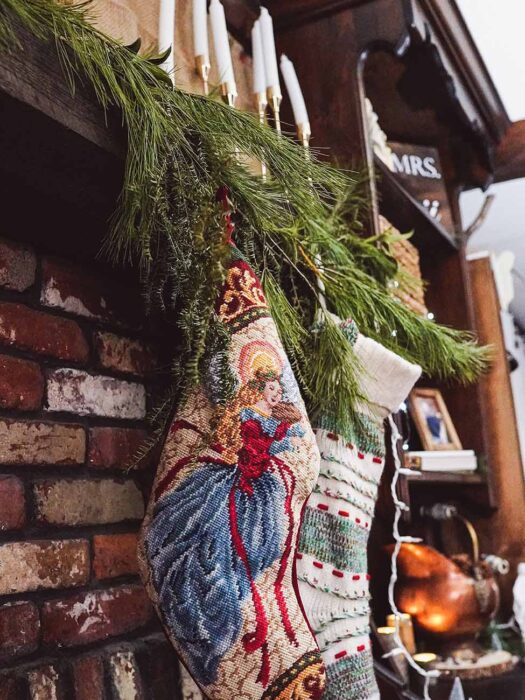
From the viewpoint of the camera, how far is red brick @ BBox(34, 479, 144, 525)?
0.81m

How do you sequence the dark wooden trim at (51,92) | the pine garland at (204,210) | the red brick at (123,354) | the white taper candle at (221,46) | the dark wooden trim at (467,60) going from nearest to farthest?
the dark wooden trim at (51,92), the pine garland at (204,210), the red brick at (123,354), the white taper candle at (221,46), the dark wooden trim at (467,60)

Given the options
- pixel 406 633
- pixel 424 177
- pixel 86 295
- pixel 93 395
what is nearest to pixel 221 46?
pixel 86 295

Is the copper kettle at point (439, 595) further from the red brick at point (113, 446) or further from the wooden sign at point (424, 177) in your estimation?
the wooden sign at point (424, 177)

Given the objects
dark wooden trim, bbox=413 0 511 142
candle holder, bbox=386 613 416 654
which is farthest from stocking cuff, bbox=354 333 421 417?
dark wooden trim, bbox=413 0 511 142

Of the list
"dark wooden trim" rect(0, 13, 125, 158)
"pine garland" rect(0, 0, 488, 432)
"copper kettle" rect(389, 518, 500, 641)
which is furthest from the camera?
"copper kettle" rect(389, 518, 500, 641)

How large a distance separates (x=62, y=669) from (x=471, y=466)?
1.30 metres

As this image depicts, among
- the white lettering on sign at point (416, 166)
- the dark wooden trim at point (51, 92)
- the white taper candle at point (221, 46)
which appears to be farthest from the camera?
the white lettering on sign at point (416, 166)

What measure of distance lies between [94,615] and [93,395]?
28 cm

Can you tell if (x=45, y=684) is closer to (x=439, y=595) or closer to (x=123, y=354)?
(x=123, y=354)

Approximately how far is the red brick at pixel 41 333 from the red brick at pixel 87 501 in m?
0.16

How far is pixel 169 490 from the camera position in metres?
0.72

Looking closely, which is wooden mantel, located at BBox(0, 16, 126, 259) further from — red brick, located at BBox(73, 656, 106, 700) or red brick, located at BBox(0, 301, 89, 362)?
red brick, located at BBox(73, 656, 106, 700)

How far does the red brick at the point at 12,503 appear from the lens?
76 centimetres

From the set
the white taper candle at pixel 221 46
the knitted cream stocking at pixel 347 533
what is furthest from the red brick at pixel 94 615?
the white taper candle at pixel 221 46
